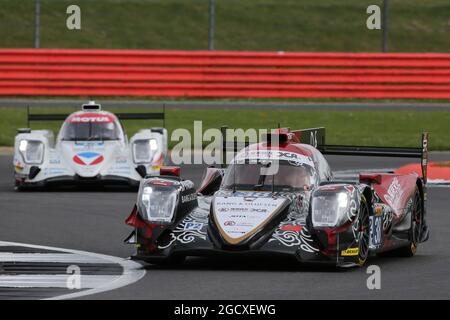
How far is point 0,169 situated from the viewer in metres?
22.7

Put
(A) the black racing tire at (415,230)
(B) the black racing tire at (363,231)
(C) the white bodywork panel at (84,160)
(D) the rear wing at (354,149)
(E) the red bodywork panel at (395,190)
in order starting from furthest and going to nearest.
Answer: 1. (C) the white bodywork panel at (84,160)
2. (D) the rear wing at (354,149)
3. (A) the black racing tire at (415,230)
4. (E) the red bodywork panel at (395,190)
5. (B) the black racing tire at (363,231)

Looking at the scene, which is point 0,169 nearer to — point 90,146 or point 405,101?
point 90,146

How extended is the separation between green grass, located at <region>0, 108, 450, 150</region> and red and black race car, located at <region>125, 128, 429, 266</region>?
1319 cm

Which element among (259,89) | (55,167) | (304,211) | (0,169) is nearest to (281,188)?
(304,211)

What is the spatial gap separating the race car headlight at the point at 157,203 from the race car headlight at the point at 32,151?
25.4 ft

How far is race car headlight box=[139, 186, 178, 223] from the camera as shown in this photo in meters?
12.3

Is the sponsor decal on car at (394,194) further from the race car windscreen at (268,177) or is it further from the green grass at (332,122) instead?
the green grass at (332,122)

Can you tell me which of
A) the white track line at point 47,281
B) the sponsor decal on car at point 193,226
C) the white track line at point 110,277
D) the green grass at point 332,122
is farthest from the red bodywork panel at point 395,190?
the green grass at point 332,122

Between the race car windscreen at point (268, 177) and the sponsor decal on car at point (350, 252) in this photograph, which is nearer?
the sponsor decal on car at point (350, 252)

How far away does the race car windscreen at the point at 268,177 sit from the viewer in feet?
42.1

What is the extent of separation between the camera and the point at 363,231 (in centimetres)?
1228

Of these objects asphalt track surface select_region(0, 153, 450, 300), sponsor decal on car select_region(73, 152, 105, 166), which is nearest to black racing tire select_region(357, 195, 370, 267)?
asphalt track surface select_region(0, 153, 450, 300)

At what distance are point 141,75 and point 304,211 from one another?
1914 centimetres

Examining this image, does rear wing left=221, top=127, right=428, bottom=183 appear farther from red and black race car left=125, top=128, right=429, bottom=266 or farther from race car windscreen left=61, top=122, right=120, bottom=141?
race car windscreen left=61, top=122, right=120, bottom=141
